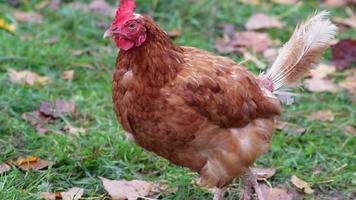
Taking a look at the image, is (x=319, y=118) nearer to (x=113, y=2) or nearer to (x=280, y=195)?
(x=280, y=195)

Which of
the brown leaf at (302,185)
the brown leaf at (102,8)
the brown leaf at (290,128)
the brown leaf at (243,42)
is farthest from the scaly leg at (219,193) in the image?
the brown leaf at (102,8)

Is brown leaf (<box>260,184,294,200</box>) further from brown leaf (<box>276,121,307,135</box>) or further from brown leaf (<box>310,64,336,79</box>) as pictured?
brown leaf (<box>310,64,336,79</box>)

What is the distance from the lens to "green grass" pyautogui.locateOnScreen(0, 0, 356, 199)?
426cm

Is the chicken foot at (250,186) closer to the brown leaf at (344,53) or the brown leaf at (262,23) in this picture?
the brown leaf at (344,53)

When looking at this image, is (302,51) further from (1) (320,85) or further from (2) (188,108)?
(1) (320,85)

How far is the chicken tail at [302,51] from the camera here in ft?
13.5

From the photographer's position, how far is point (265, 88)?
13.1 feet

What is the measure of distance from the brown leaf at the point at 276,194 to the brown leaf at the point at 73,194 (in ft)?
3.25

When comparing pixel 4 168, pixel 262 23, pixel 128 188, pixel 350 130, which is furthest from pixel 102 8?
pixel 128 188

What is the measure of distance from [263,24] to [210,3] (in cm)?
52

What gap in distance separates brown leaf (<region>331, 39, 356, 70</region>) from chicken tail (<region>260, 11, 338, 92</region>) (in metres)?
1.76

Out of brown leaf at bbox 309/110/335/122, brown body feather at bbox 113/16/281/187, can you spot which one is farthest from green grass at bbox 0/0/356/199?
brown body feather at bbox 113/16/281/187

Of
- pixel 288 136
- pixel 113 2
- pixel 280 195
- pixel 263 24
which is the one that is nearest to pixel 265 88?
pixel 280 195

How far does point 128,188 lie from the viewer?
4.07 m
